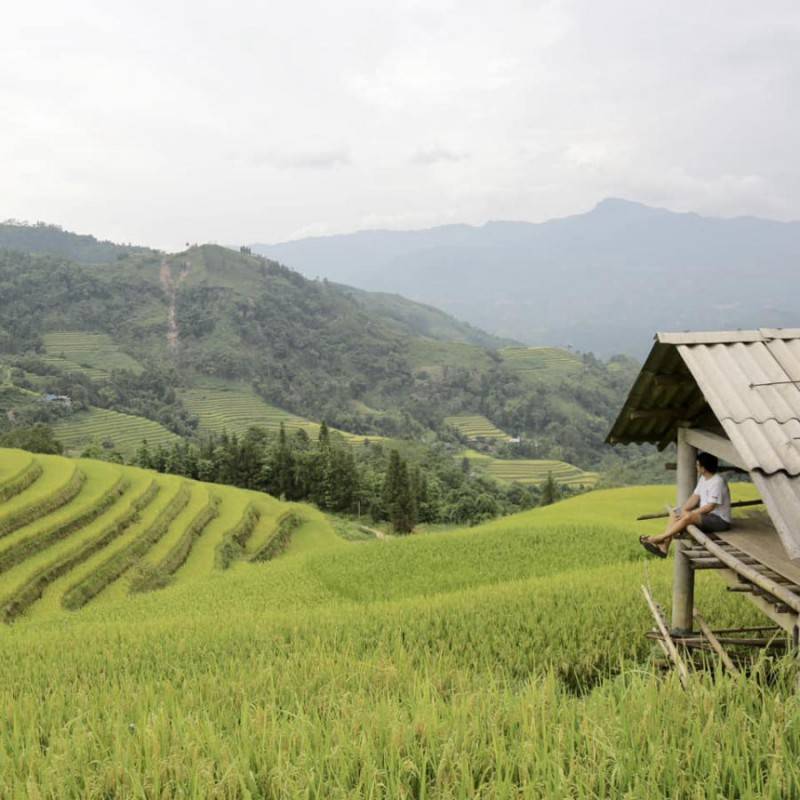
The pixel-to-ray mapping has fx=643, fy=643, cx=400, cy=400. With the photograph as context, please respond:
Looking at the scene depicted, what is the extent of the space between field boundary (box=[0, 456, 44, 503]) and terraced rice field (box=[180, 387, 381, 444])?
64916 millimetres

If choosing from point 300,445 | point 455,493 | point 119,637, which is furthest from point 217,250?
point 119,637

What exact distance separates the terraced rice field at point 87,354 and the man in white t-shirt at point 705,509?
114866 millimetres

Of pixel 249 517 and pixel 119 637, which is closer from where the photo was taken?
pixel 119 637

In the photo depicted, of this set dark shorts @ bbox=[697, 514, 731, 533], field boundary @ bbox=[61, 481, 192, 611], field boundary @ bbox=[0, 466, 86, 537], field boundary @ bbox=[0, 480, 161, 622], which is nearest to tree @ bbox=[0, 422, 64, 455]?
field boundary @ bbox=[0, 466, 86, 537]

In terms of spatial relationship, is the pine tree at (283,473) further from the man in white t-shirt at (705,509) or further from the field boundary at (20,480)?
the man in white t-shirt at (705,509)

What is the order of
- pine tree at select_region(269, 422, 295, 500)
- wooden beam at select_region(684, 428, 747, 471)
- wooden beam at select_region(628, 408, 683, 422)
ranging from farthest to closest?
1. pine tree at select_region(269, 422, 295, 500)
2. wooden beam at select_region(628, 408, 683, 422)
3. wooden beam at select_region(684, 428, 747, 471)

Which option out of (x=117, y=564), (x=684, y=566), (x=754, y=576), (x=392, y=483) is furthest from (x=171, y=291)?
(x=754, y=576)

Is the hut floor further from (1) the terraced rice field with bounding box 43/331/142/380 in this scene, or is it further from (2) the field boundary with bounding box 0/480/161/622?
(1) the terraced rice field with bounding box 43/331/142/380

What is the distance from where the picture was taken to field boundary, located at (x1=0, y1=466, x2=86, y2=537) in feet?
74.7

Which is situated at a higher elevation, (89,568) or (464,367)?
(464,367)

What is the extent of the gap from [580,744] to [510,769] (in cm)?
43

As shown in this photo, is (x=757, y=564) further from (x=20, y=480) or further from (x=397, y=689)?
(x=20, y=480)

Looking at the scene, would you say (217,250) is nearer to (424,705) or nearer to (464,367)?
(464,367)

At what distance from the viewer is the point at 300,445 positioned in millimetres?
62625
